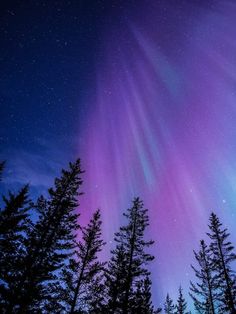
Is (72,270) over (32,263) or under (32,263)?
over

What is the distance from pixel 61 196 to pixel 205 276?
18088 mm

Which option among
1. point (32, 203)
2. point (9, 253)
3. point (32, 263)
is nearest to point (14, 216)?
point (32, 203)

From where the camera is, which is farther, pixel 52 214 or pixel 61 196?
pixel 61 196

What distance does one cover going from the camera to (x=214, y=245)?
23.8m

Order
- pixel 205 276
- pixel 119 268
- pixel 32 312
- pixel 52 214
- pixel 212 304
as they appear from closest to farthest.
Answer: pixel 32 312 → pixel 52 214 → pixel 119 268 → pixel 212 304 → pixel 205 276

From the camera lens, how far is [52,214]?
17.8 m

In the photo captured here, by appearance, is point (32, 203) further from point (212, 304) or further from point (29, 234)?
point (212, 304)

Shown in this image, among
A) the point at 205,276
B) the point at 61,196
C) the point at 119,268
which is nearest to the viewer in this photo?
the point at 61,196

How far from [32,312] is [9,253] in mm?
4064

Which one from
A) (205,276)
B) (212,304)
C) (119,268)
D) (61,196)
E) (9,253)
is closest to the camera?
(9,253)

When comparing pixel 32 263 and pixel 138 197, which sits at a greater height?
pixel 138 197

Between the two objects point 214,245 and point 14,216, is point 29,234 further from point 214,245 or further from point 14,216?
point 214,245

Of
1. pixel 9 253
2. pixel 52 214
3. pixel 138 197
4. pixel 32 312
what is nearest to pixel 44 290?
pixel 32 312

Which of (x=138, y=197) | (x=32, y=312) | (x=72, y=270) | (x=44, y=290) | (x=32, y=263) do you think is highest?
(x=138, y=197)
